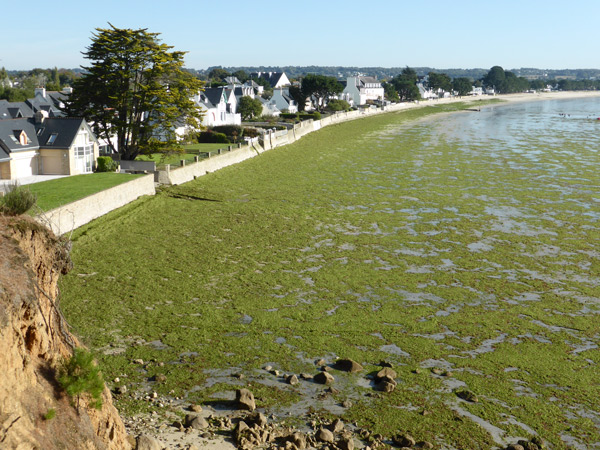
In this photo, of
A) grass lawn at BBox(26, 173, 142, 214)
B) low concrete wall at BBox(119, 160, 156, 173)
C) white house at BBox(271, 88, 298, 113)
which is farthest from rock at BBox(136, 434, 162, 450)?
white house at BBox(271, 88, 298, 113)

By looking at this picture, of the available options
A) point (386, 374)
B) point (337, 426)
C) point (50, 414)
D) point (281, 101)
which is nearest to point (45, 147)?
point (386, 374)

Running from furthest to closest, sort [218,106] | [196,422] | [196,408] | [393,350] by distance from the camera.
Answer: [218,106] → [393,350] → [196,408] → [196,422]

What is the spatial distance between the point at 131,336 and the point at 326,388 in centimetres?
638

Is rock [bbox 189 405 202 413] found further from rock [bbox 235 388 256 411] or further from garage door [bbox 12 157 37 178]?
garage door [bbox 12 157 37 178]

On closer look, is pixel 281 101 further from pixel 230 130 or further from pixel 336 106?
pixel 230 130

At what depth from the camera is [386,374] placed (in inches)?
672

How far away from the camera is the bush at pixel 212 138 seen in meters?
68.4

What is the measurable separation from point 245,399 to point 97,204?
22.2m

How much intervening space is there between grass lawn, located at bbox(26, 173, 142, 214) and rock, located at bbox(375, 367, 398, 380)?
19.5 metres

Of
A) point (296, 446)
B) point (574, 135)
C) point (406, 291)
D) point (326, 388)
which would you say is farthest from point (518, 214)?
point (574, 135)

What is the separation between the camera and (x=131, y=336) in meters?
19.4

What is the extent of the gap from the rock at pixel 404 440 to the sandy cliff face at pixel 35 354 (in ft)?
18.9

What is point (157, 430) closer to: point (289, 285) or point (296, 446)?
point (296, 446)

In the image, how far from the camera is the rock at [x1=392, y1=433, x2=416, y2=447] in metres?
14.2
